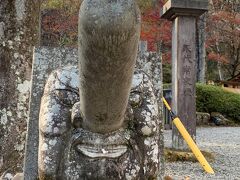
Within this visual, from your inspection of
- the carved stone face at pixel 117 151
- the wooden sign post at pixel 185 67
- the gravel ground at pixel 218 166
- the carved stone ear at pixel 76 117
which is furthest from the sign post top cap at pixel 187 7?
the carved stone ear at pixel 76 117

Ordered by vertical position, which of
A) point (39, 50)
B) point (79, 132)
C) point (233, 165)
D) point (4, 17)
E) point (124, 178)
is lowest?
point (233, 165)

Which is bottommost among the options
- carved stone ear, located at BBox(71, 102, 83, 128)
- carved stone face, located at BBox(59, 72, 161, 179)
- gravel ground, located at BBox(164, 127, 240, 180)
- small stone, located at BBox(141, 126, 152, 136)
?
gravel ground, located at BBox(164, 127, 240, 180)

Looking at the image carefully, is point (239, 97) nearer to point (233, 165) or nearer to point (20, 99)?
point (233, 165)

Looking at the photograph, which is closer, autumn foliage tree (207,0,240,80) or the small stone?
the small stone

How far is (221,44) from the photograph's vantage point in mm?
21438

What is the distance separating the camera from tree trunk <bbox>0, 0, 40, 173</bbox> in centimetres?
336

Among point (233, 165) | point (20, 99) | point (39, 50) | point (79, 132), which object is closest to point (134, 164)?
point (79, 132)

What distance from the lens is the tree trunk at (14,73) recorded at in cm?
336

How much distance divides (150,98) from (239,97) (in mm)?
14379

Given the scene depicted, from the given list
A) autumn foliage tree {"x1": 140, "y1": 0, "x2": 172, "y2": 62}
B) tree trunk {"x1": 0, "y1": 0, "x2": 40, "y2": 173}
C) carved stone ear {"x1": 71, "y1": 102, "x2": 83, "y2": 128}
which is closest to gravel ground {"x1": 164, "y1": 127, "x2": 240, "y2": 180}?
tree trunk {"x1": 0, "y1": 0, "x2": 40, "y2": 173}

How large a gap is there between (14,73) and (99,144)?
5.77 ft

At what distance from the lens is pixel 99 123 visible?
175 centimetres

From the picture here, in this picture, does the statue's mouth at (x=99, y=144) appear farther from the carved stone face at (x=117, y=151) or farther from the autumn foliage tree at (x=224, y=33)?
the autumn foliage tree at (x=224, y=33)

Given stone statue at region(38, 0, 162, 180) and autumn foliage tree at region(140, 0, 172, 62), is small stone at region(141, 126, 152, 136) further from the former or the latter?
autumn foliage tree at region(140, 0, 172, 62)
